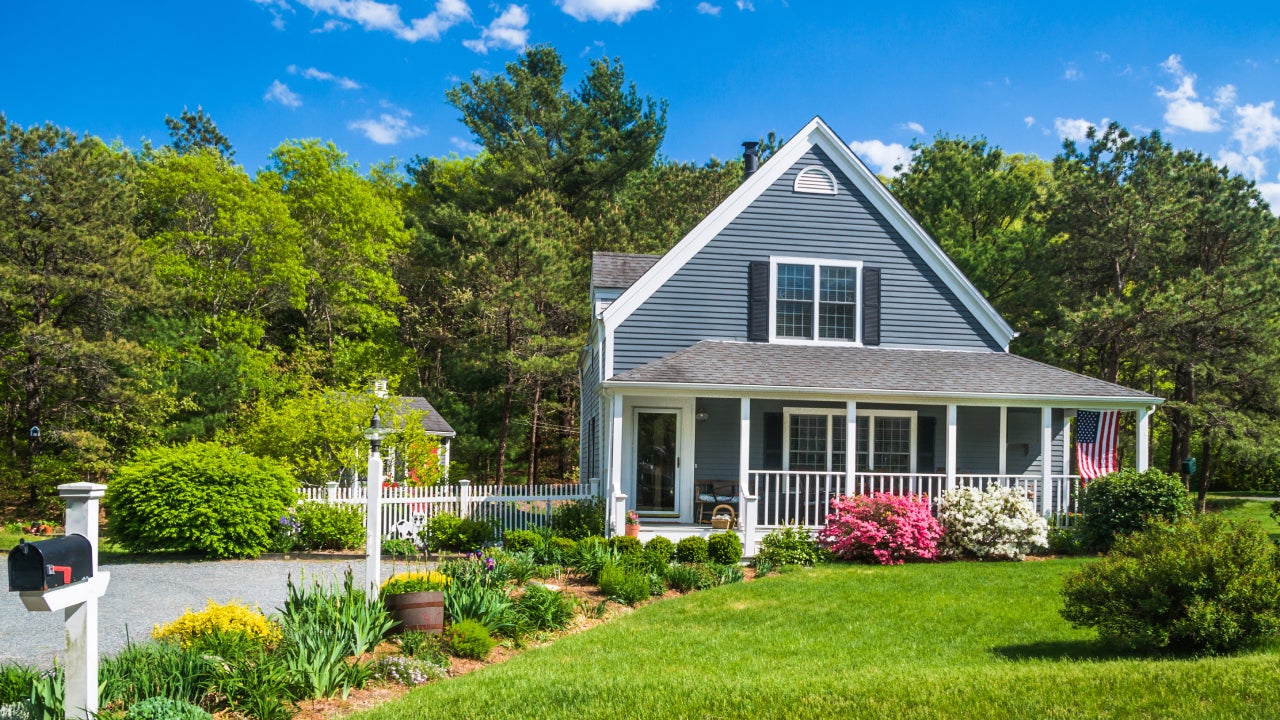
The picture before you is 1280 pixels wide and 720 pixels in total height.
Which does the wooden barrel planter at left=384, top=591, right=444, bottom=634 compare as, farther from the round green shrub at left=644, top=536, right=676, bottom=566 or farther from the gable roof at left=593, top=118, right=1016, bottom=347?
the gable roof at left=593, top=118, right=1016, bottom=347

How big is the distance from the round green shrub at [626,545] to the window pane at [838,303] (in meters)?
6.17

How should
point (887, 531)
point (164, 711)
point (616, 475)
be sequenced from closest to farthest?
point (164, 711)
point (887, 531)
point (616, 475)

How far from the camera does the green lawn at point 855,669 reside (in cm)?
617

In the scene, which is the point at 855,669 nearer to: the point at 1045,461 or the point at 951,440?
the point at 951,440

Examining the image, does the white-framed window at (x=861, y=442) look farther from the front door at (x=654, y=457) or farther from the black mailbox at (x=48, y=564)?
the black mailbox at (x=48, y=564)

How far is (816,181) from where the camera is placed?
17438 mm

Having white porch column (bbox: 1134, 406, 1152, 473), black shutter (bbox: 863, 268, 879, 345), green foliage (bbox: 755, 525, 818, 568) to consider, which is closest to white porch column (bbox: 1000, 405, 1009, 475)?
white porch column (bbox: 1134, 406, 1152, 473)

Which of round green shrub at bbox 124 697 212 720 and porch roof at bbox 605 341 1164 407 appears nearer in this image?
round green shrub at bbox 124 697 212 720

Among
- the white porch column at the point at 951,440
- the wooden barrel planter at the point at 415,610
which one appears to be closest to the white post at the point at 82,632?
the wooden barrel planter at the point at 415,610

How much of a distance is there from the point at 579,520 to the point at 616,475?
1.28 m

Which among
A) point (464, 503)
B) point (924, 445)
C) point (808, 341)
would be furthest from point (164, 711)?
point (924, 445)

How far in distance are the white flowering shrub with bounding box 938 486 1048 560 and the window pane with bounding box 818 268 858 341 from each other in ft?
13.5

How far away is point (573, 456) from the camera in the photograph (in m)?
33.9

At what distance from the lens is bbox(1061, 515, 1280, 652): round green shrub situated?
7.21m
